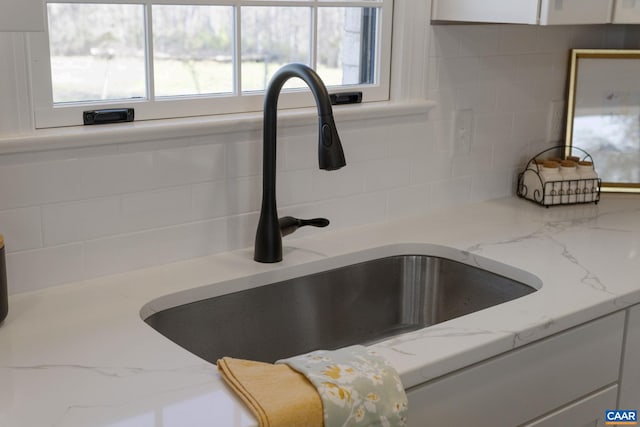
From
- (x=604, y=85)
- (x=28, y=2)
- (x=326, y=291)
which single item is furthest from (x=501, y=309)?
(x=604, y=85)

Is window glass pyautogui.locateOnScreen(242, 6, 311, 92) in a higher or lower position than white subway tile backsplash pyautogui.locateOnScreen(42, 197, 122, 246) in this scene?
higher

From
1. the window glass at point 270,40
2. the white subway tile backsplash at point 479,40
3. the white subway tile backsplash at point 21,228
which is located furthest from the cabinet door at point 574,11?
the white subway tile backsplash at point 21,228

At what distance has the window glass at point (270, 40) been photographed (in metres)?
1.97

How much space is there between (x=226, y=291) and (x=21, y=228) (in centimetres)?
44

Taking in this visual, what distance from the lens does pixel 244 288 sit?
1.82 metres

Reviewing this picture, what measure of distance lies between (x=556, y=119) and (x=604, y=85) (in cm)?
18

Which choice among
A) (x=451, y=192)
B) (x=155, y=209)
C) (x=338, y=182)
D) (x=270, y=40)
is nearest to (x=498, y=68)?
(x=451, y=192)

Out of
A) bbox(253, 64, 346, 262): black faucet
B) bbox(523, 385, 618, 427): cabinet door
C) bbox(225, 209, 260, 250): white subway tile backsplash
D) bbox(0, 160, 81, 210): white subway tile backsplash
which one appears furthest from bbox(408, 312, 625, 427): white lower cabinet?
bbox(0, 160, 81, 210): white subway tile backsplash

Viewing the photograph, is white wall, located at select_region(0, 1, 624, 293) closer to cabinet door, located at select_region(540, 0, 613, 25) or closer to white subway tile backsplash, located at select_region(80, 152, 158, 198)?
white subway tile backsplash, located at select_region(80, 152, 158, 198)

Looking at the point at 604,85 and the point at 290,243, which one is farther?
the point at 604,85

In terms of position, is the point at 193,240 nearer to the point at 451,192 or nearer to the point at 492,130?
the point at 451,192

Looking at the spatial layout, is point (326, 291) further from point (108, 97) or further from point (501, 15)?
point (501, 15)

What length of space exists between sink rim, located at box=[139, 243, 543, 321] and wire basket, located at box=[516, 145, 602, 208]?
0.55m
